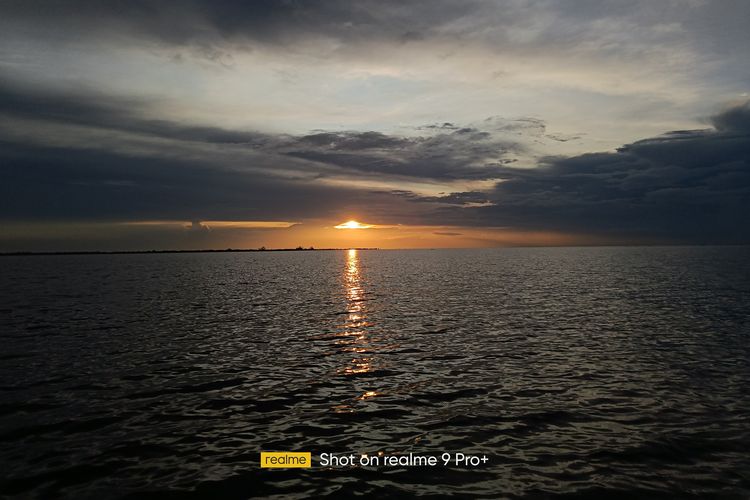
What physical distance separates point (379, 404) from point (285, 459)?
19.9 ft

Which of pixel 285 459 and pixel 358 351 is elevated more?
pixel 285 459

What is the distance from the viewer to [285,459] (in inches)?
601

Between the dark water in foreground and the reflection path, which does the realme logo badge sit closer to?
the dark water in foreground

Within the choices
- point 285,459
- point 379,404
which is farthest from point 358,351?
point 285,459

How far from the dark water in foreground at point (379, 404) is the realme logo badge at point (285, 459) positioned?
1.36ft

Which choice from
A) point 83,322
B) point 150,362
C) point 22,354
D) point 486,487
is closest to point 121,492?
point 486,487

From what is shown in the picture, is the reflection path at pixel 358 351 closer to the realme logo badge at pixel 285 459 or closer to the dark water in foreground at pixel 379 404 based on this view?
the dark water in foreground at pixel 379 404

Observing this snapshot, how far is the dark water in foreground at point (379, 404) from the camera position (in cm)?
1377

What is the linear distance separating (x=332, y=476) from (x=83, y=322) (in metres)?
38.4

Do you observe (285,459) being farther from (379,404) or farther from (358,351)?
(358,351)

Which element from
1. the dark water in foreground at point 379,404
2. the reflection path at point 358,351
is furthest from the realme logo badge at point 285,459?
the reflection path at point 358,351

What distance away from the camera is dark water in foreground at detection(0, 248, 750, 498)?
13773 mm

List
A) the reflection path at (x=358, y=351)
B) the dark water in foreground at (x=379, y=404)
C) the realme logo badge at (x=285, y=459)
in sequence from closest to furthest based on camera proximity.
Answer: the dark water in foreground at (x=379, y=404) < the realme logo badge at (x=285, y=459) < the reflection path at (x=358, y=351)

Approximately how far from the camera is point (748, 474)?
45.3 feet
